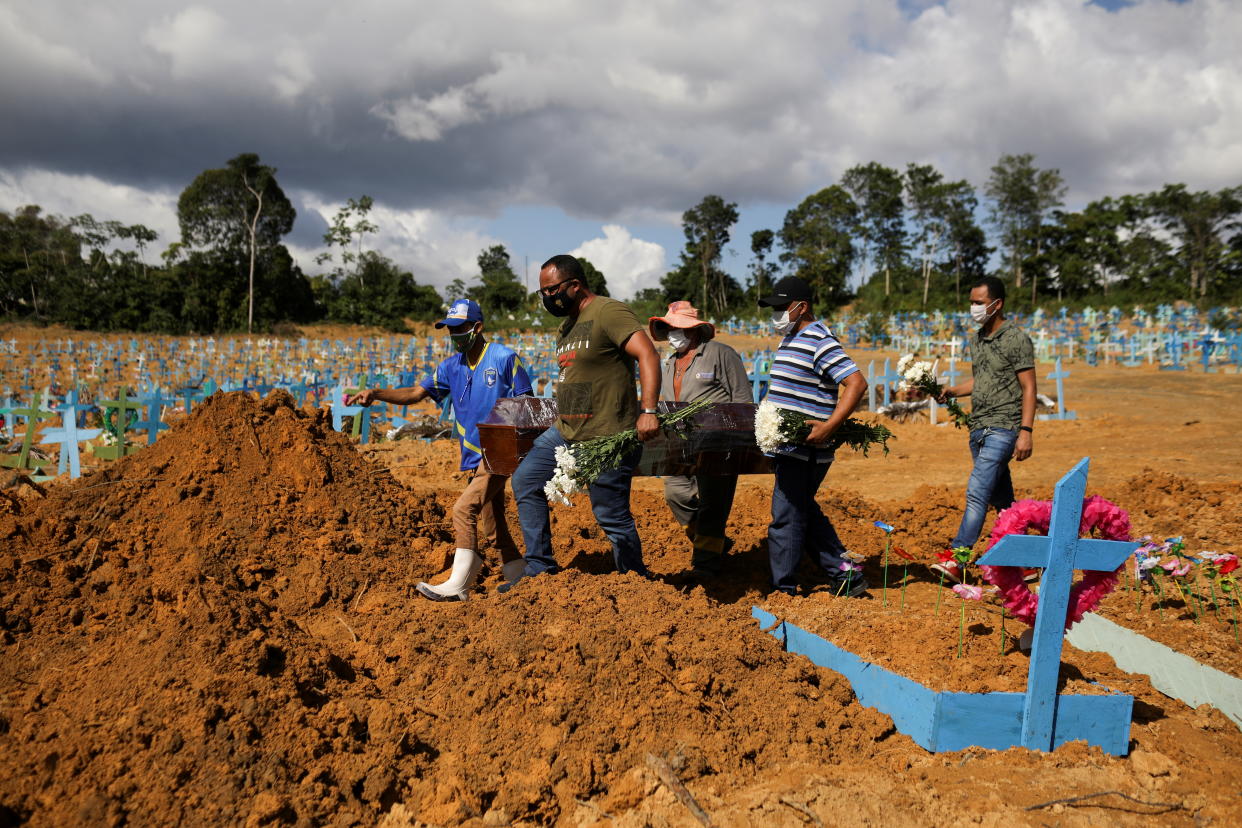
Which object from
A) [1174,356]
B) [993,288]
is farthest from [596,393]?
[1174,356]

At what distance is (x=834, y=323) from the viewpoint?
43.9 meters

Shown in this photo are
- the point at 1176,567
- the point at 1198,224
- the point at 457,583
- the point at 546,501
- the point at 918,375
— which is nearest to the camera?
the point at 1176,567

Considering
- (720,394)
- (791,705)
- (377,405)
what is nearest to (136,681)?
(791,705)

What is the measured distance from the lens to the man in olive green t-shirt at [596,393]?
3686 mm

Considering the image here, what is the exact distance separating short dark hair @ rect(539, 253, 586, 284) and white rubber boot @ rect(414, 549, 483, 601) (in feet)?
5.15

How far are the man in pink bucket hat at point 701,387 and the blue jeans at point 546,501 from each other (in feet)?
2.76

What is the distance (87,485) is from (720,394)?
466cm

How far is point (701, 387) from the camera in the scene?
4.99 metres

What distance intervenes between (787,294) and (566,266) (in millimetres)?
1127

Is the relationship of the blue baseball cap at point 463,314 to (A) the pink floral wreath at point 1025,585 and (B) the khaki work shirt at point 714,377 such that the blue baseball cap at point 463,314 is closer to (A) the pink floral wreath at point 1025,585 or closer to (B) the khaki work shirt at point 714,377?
(B) the khaki work shirt at point 714,377

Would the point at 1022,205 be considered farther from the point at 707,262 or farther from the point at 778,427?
the point at 778,427

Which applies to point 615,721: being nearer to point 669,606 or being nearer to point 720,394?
point 669,606

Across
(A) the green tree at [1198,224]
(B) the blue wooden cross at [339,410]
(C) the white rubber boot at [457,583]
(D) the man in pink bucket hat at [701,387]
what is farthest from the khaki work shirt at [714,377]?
(A) the green tree at [1198,224]

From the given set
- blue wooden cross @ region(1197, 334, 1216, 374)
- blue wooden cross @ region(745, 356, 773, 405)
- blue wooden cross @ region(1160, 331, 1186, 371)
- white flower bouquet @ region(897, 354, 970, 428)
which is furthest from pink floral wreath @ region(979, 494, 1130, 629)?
blue wooden cross @ region(1160, 331, 1186, 371)
